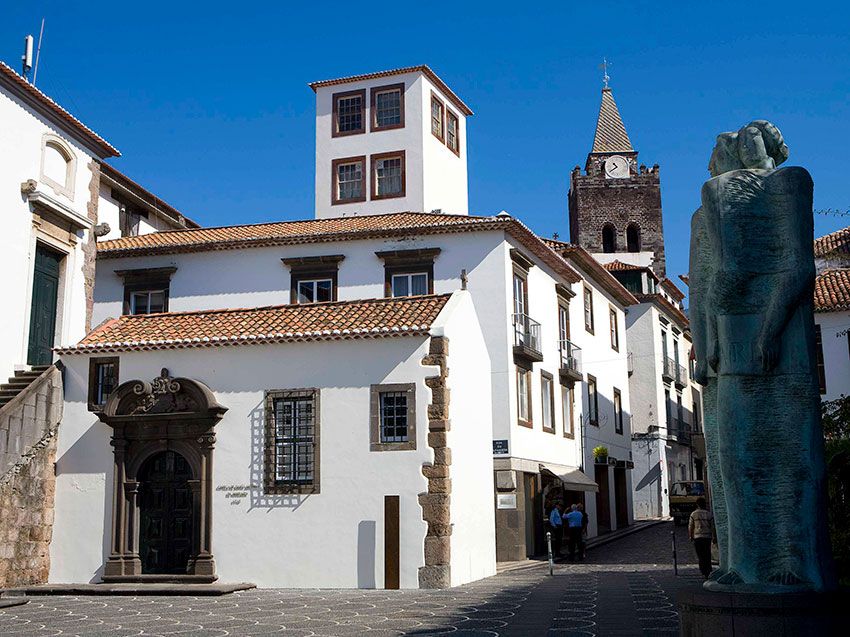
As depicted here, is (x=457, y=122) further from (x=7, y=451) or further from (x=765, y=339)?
(x=765, y=339)

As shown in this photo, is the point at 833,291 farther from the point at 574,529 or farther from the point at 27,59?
the point at 27,59

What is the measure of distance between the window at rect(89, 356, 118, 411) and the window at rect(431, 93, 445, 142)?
19.5m

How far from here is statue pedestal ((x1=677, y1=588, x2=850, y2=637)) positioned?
544 centimetres

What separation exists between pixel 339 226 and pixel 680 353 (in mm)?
26761

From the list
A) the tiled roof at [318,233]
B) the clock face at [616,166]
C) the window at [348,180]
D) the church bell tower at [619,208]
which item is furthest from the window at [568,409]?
the clock face at [616,166]

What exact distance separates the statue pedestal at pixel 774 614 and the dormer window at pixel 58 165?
19.7 meters

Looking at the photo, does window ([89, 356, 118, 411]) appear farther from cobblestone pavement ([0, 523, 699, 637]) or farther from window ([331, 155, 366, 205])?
window ([331, 155, 366, 205])

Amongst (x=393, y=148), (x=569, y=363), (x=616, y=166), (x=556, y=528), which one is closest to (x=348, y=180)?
(x=393, y=148)

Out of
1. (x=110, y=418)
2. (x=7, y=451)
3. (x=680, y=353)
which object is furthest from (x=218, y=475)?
(x=680, y=353)

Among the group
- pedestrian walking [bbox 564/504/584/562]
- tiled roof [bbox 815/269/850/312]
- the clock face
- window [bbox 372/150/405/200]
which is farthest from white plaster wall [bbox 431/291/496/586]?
the clock face

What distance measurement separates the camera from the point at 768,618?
5.48 meters

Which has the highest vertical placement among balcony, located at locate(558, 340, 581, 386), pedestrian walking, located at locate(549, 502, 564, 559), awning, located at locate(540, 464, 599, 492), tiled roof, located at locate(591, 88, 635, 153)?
tiled roof, located at locate(591, 88, 635, 153)

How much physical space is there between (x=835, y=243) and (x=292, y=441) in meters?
24.9

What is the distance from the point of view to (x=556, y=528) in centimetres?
2662
